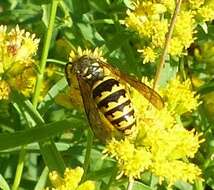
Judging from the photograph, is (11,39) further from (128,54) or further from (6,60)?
(128,54)

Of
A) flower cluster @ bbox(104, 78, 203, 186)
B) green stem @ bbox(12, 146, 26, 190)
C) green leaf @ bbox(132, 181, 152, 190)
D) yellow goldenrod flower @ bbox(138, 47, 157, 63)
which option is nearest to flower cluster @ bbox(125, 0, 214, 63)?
yellow goldenrod flower @ bbox(138, 47, 157, 63)

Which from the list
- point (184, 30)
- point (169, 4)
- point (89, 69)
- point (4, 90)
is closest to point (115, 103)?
point (89, 69)

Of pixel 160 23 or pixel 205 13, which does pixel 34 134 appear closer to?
pixel 160 23

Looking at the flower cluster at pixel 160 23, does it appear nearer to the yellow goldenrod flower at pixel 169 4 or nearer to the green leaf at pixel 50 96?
the yellow goldenrod flower at pixel 169 4


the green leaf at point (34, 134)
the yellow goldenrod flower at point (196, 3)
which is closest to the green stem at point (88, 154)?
the green leaf at point (34, 134)

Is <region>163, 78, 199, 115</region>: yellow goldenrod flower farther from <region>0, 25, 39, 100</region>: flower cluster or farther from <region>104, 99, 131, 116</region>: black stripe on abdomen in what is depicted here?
<region>0, 25, 39, 100</region>: flower cluster

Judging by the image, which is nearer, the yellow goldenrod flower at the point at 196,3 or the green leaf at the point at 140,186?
Answer: the green leaf at the point at 140,186
